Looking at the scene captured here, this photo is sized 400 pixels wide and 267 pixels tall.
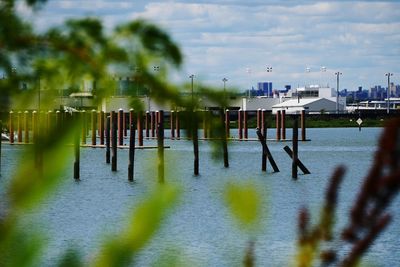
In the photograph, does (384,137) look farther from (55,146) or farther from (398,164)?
(55,146)

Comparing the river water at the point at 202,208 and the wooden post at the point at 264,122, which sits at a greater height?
the wooden post at the point at 264,122

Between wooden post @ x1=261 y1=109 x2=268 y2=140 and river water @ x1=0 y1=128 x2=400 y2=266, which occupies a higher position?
wooden post @ x1=261 y1=109 x2=268 y2=140

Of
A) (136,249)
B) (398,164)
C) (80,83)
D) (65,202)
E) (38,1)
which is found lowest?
(65,202)

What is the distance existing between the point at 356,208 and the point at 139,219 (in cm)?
29

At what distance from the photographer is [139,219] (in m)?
1.44

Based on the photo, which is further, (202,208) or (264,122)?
(264,122)

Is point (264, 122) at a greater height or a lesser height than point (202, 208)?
greater

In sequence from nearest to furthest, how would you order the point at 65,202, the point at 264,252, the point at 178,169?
the point at 178,169 → the point at 264,252 → the point at 65,202

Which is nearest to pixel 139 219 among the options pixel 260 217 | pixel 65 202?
pixel 260 217

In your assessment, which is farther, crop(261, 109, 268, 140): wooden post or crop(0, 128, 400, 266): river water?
crop(261, 109, 268, 140): wooden post

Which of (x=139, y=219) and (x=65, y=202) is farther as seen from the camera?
(x=65, y=202)

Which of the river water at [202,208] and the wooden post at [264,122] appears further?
the wooden post at [264,122]

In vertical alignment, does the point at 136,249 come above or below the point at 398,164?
below

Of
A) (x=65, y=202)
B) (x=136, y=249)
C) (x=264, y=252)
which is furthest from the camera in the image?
(x=65, y=202)
